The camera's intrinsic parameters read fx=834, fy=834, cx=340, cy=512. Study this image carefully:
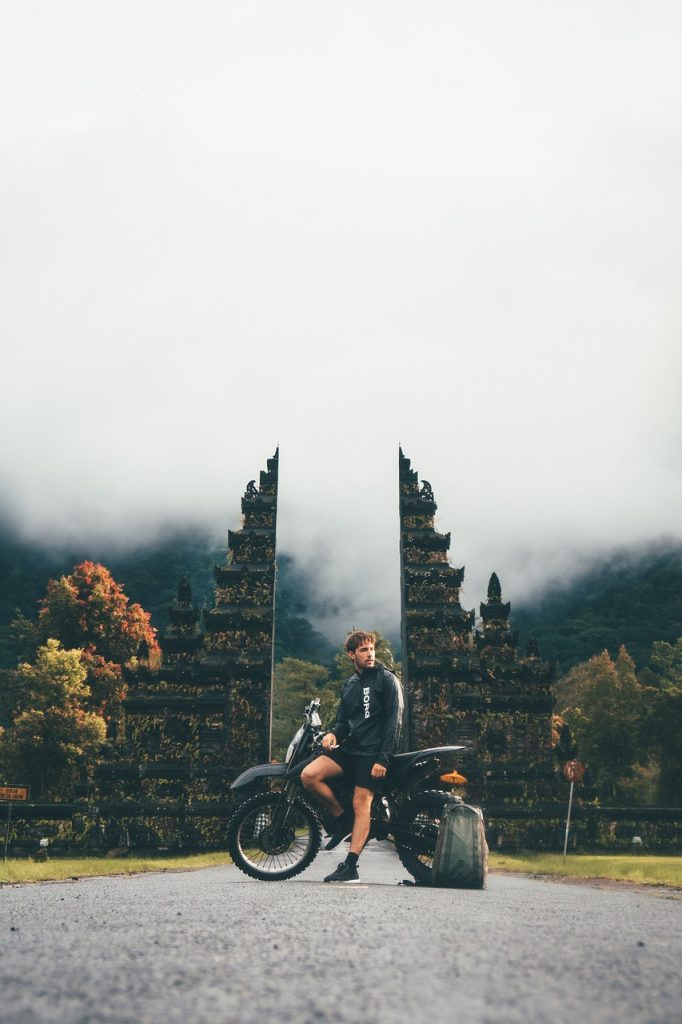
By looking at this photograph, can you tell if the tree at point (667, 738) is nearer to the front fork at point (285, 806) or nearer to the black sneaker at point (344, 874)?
the black sneaker at point (344, 874)

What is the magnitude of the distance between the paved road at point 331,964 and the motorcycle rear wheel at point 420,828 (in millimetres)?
2407

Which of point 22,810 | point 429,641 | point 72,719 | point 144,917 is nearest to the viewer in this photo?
point 144,917

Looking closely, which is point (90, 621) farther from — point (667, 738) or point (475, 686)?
point (667, 738)

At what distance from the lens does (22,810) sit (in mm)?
22578

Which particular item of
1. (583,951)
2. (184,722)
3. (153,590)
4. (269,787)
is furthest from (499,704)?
(153,590)

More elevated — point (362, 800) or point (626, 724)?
point (626, 724)

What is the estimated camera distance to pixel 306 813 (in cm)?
729

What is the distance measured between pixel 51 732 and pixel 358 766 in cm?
3914

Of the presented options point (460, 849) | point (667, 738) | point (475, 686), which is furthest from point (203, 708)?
point (667, 738)

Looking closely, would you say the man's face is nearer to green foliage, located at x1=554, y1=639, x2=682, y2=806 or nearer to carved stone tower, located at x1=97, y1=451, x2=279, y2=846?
carved stone tower, located at x1=97, y1=451, x2=279, y2=846

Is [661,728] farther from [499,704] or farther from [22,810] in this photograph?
[22,810]

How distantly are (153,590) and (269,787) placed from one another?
97244 millimetres

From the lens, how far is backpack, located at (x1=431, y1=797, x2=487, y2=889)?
7371 millimetres

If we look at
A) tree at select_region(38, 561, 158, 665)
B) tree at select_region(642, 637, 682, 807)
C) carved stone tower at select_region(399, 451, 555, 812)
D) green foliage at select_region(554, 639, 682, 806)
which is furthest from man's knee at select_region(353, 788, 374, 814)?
tree at select_region(38, 561, 158, 665)
